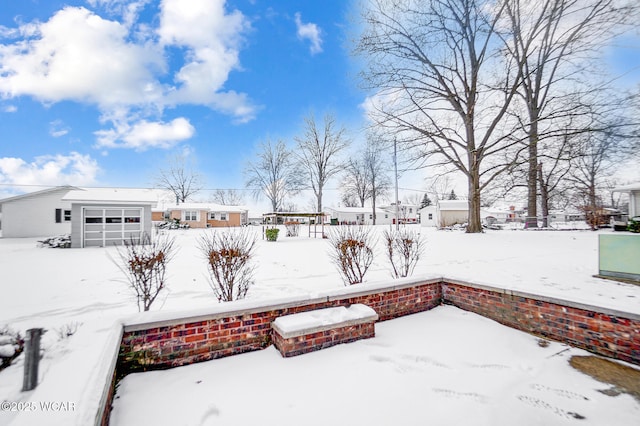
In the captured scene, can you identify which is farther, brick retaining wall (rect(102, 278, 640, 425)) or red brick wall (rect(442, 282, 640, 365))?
red brick wall (rect(442, 282, 640, 365))

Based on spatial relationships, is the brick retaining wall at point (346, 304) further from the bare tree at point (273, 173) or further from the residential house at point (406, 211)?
the residential house at point (406, 211)

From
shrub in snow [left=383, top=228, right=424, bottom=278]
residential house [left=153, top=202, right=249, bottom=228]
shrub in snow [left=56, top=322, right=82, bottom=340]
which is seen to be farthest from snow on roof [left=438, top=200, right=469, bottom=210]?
shrub in snow [left=56, top=322, right=82, bottom=340]

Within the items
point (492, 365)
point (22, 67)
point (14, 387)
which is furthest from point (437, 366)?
point (22, 67)

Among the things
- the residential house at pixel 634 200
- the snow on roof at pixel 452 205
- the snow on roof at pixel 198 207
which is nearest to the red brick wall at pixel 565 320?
the residential house at pixel 634 200

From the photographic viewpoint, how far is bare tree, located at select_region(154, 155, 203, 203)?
37219mm

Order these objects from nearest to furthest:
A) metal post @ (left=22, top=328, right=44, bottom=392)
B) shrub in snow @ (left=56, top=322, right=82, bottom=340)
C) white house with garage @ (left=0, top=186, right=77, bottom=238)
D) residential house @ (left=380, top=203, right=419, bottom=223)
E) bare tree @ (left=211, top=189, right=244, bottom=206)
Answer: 1. metal post @ (left=22, top=328, right=44, bottom=392)
2. shrub in snow @ (left=56, top=322, right=82, bottom=340)
3. white house with garage @ (left=0, top=186, right=77, bottom=238)
4. residential house @ (left=380, top=203, right=419, bottom=223)
5. bare tree @ (left=211, top=189, right=244, bottom=206)

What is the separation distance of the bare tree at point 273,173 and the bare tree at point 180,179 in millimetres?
7885

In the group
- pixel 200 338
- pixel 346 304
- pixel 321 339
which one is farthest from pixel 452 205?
pixel 200 338

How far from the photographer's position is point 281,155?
36.7 meters

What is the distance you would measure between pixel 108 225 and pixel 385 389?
16.7 metres

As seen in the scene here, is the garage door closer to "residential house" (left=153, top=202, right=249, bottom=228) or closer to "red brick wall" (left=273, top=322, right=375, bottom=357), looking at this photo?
"red brick wall" (left=273, top=322, right=375, bottom=357)

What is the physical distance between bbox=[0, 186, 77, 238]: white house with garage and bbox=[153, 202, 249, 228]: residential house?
11.4m

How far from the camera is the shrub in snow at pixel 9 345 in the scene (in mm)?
2033

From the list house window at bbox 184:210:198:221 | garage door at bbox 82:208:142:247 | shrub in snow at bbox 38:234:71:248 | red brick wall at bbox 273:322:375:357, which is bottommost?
red brick wall at bbox 273:322:375:357
